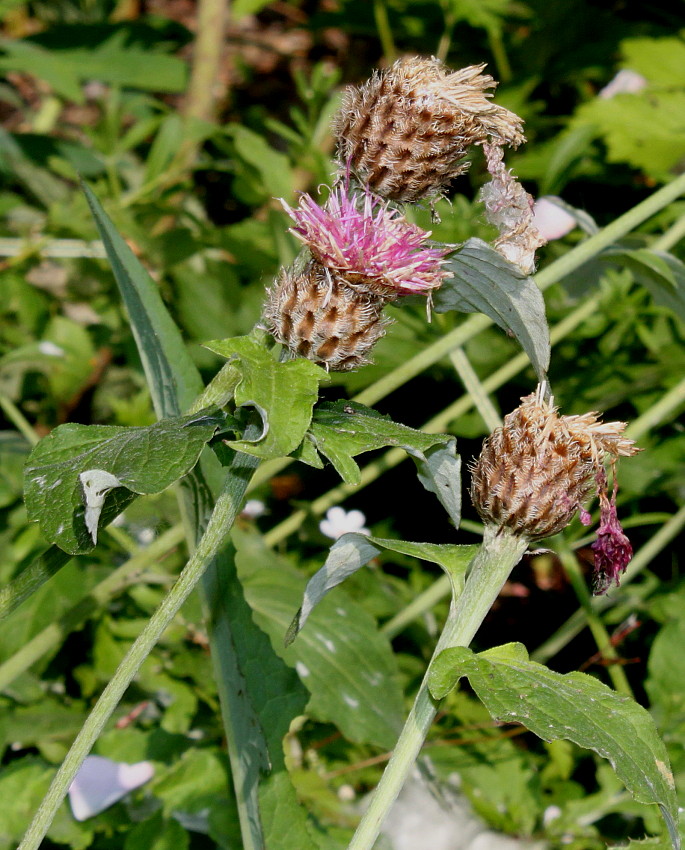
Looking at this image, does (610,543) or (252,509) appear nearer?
(610,543)

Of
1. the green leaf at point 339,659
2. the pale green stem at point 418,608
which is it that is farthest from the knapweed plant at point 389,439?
the pale green stem at point 418,608

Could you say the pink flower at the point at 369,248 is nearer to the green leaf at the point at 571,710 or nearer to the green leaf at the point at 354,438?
the green leaf at the point at 354,438

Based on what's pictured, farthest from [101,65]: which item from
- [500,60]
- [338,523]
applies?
[338,523]

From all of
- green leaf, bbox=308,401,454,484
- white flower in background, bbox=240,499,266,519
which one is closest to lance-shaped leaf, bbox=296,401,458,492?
green leaf, bbox=308,401,454,484

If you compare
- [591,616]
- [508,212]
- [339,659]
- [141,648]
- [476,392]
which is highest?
[508,212]

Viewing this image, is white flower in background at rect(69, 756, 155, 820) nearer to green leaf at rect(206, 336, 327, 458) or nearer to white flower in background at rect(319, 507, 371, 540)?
white flower in background at rect(319, 507, 371, 540)

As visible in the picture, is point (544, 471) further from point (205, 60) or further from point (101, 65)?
point (101, 65)

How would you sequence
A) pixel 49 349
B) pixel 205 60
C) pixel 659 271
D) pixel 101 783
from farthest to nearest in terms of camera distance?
1. pixel 205 60
2. pixel 49 349
3. pixel 101 783
4. pixel 659 271
